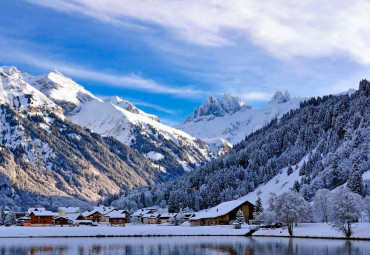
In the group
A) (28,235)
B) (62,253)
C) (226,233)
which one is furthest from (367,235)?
(28,235)

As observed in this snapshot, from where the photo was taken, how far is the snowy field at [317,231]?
9243 cm

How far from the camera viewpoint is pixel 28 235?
12512cm

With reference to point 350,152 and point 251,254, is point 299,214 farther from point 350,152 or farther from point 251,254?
point 350,152

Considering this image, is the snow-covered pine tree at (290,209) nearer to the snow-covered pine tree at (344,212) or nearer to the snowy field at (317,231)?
the snowy field at (317,231)

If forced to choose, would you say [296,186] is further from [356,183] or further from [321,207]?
[321,207]

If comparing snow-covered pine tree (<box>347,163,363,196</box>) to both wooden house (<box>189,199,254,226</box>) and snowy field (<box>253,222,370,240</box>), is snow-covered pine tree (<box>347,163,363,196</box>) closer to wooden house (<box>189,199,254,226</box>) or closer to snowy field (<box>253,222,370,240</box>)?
snowy field (<box>253,222,370,240</box>)

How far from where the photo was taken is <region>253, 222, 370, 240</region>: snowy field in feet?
303

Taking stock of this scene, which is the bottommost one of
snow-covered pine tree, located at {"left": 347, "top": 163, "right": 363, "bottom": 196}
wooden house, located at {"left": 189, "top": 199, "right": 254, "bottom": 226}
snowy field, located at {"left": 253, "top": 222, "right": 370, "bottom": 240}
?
snowy field, located at {"left": 253, "top": 222, "right": 370, "bottom": 240}

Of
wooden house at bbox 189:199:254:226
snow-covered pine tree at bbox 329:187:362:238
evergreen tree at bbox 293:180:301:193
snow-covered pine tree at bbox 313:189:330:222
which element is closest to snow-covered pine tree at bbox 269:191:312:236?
snow-covered pine tree at bbox 329:187:362:238

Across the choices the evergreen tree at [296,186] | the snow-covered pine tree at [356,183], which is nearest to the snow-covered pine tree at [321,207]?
the snow-covered pine tree at [356,183]

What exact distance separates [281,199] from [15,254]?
191ft

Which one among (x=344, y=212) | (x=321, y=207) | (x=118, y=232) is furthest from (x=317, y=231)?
(x=118, y=232)

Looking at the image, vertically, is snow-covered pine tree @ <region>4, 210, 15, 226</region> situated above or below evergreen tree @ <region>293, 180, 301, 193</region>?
below

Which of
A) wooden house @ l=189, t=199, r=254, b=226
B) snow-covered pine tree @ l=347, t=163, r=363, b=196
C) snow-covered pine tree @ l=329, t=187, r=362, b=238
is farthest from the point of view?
wooden house @ l=189, t=199, r=254, b=226
